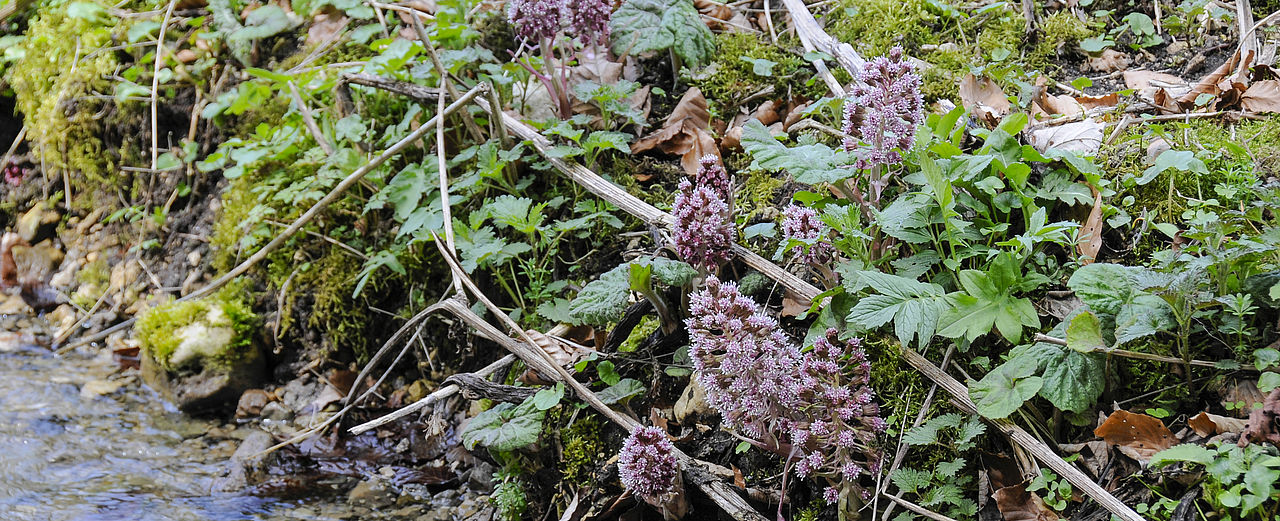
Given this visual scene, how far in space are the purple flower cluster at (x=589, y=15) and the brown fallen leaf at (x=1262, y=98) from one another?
205cm

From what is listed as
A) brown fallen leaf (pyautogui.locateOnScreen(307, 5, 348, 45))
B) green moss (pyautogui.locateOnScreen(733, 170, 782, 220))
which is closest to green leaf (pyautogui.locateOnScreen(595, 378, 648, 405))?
green moss (pyautogui.locateOnScreen(733, 170, 782, 220))

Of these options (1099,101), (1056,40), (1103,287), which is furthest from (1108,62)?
(1103,287)

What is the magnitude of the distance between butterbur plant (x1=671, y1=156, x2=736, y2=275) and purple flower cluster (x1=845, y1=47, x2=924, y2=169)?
0.40 meters

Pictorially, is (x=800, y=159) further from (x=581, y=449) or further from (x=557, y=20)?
(x=557, y=20)

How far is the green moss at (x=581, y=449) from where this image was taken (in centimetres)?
251

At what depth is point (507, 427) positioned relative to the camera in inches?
93.8

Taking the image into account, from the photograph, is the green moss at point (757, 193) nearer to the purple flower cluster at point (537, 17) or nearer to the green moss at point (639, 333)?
the green moss at point (639, 333)

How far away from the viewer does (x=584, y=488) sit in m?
2.44

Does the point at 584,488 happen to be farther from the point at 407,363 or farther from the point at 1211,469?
the point at 1211,469

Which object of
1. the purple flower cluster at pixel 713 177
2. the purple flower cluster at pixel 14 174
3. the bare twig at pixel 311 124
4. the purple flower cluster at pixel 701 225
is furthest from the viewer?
the purple flower cluster at pixel 14 174

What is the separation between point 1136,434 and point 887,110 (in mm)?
946

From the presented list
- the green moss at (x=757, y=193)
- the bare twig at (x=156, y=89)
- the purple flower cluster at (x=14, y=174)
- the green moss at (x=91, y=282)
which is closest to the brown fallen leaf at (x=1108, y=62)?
the green moss at (x=757, y=193)

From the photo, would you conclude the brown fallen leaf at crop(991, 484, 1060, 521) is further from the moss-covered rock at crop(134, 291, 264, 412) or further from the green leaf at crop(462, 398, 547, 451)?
the moss-covered rock at crop(134, 291, 264, 412)

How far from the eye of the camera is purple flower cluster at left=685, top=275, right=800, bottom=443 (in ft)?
6.20
